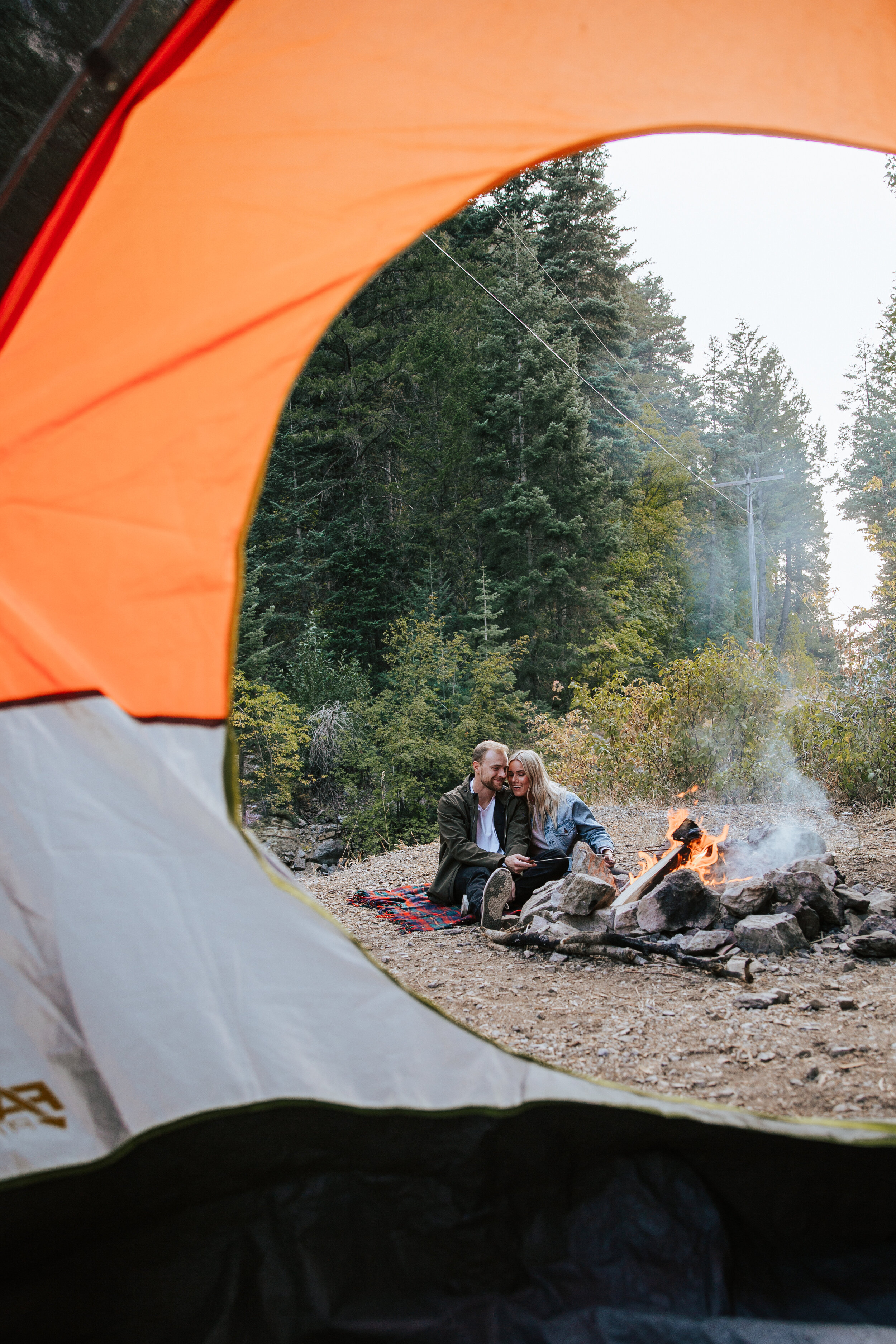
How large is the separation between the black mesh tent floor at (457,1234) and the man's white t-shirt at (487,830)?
3.18 metres

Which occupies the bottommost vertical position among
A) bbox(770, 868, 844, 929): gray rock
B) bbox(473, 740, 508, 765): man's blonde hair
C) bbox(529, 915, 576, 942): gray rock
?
bbox(529, 915, 576, 942): gray rock

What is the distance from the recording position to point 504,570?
55.2ft

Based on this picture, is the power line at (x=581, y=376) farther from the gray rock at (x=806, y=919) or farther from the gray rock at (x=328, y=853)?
the gray rock at (x=806, y=919)

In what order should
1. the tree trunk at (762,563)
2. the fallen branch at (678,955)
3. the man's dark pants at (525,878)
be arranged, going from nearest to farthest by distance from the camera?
the fallen branch at (678,955)
the man's dark pants at (525,878)
the tree trunk at (762,563)

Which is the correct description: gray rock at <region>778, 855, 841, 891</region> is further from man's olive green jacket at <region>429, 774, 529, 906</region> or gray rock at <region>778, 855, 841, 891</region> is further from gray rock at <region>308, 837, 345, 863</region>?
gray rock at <region>308, 837, 345, 863</region>

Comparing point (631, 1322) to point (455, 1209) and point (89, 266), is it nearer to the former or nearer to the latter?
point (455, 1209)

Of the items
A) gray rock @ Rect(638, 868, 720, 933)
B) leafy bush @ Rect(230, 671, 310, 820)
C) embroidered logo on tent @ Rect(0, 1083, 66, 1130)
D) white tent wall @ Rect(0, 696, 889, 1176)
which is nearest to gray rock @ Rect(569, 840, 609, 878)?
gray rock @ Rect(638, 868, 720, 933)

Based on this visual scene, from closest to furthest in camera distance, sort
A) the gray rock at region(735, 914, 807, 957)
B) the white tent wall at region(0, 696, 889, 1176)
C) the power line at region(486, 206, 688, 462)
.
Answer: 1. the white tent wall at region(0, 696, 889, 1176)
2. the gray rock at region(735, 914, 807, 957)
3. the power line at region(486, 206, 688, 462)

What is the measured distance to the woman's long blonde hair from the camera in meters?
4.49

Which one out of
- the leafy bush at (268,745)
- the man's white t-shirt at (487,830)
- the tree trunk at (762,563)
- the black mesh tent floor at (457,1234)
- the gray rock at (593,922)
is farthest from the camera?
the tree trunk at (762,563)

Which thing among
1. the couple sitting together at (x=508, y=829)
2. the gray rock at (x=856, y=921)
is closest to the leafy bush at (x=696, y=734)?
the couple sitting together at (x=508, y=829)

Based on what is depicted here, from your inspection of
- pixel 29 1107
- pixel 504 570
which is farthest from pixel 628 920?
pixel 504 570

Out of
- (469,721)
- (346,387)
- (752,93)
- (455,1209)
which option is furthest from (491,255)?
(455,1209)

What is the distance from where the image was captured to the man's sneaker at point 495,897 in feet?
13.5
